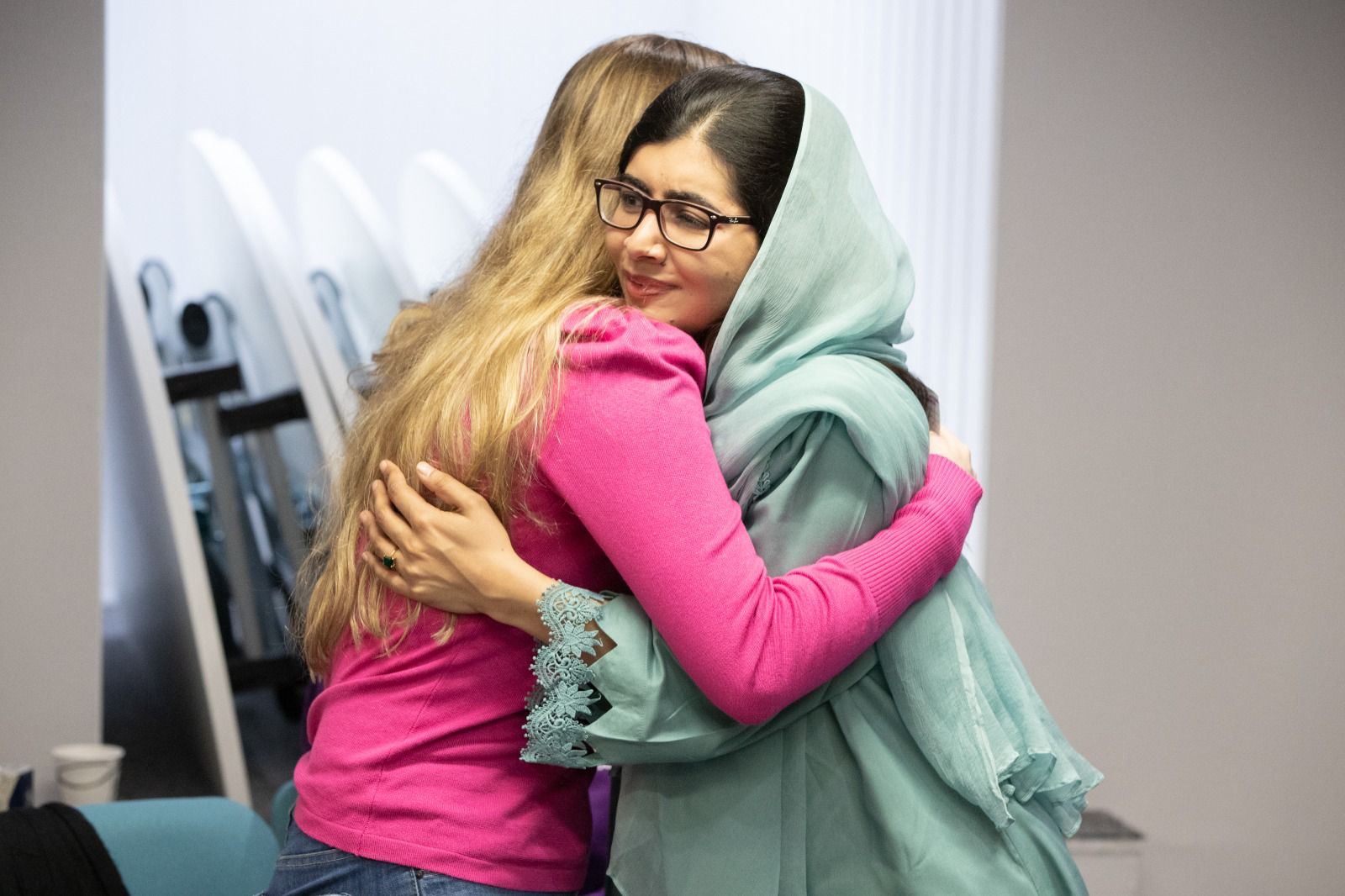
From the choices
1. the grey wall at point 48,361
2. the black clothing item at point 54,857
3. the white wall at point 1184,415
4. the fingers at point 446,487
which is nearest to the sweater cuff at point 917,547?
the fingers at point 446,487

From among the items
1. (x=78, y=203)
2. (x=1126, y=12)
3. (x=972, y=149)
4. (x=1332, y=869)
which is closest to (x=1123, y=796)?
(x=1332, y=869)

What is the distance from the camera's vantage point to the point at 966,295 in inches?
128

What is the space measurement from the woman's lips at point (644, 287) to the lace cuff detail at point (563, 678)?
322mm

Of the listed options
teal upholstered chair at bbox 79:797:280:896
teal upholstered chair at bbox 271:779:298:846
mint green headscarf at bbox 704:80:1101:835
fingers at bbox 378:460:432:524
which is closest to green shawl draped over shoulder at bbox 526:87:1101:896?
mint green headscarf at bbox 704:80:1101:835

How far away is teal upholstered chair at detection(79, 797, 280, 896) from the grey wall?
32.9 inches

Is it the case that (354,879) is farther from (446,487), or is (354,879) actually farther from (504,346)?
(504,346)

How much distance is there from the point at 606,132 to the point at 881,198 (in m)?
2.38

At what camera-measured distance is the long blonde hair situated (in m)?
1.25

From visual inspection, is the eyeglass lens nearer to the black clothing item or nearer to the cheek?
the cheek

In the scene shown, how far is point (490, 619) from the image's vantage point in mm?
1319

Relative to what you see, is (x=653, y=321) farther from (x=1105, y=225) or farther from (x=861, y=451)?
(x=1105, y=225)

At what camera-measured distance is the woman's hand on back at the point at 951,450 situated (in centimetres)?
148

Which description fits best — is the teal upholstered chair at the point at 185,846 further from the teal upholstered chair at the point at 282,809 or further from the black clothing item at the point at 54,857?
the teal upholstered chair at the point at 282,809

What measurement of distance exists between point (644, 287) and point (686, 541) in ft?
1.11
